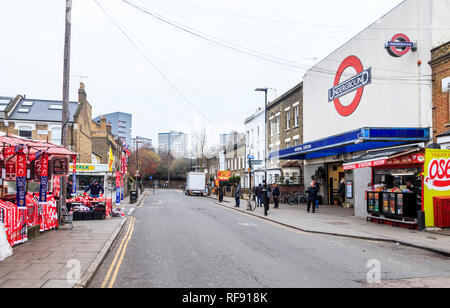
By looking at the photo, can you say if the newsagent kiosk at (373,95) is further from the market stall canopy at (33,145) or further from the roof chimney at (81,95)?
the roof chimney at (81,95)

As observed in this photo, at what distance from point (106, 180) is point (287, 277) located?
2176 centimetres

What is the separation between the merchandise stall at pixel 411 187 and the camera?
44.9 ft

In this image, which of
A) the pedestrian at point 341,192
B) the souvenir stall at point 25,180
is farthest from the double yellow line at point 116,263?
the pedestrian at point 341,192

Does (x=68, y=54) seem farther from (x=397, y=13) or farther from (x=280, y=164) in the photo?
(x=280, y=164)

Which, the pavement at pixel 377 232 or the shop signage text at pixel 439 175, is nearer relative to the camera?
the pavement at pixel 377 232

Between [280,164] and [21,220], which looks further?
[280,164]

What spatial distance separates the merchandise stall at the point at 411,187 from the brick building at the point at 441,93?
6.01 feet

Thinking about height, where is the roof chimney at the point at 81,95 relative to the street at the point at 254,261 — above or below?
above

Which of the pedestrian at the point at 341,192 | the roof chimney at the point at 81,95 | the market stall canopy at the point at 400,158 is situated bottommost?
the pedestrian at the point at 341,192

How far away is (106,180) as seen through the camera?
87.2ft

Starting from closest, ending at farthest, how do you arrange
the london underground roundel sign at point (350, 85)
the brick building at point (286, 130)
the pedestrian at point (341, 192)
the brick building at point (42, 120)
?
the london underground roundel sign at point (350, 85)
the pedestrian at point (341, 192)
the brick building at point (286, 130)
the brick building at point (42, 120)

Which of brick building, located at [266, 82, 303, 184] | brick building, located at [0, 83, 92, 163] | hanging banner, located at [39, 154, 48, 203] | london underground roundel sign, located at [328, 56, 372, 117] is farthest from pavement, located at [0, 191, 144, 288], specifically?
brick building, located at [0, 83, 92, 163]

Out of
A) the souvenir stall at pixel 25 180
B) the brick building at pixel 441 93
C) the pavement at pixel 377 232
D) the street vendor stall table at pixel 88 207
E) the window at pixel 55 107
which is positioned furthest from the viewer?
the window at pixel 55 107
